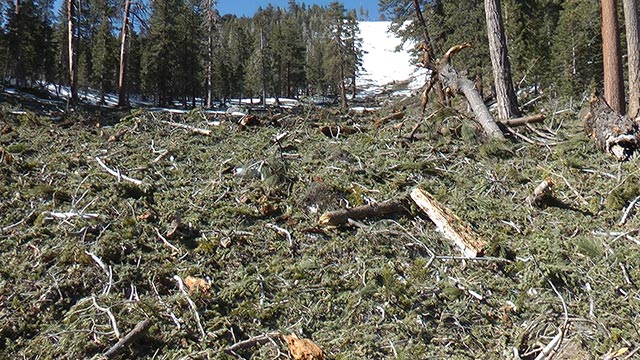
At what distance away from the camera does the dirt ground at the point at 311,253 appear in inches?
110

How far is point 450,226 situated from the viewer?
3980 mm

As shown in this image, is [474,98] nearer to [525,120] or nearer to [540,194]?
[525,120]

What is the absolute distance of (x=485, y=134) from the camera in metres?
6.29

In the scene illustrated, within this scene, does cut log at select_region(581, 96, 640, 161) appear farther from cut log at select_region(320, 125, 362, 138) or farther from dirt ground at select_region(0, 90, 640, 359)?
cut log at select_region(320, 125, 362, 138)

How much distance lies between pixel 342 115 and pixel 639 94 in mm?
5533

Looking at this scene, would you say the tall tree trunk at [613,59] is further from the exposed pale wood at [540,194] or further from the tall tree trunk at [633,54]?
the exposed pale wood at [540,194]

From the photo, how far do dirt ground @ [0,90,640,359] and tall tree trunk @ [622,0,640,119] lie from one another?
8.86 ft

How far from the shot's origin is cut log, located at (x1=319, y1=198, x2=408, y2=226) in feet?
13.4

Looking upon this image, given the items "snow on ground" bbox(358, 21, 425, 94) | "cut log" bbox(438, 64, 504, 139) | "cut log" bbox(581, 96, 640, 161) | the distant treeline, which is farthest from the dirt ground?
"snow on ground" bbox(358, 21, 425, 94)

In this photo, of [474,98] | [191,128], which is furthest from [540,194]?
[191,128]

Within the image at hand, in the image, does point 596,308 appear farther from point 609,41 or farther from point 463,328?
point 609,41

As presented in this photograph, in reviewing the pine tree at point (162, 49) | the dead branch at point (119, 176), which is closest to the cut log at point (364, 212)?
the dead branch at point (119, 176)

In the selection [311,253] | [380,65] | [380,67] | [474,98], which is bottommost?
[311,253]

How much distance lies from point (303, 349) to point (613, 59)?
870 cm
